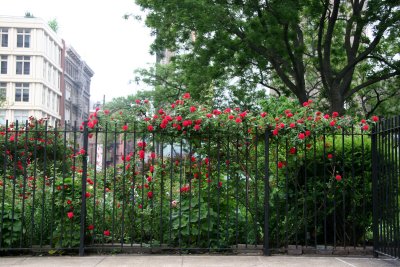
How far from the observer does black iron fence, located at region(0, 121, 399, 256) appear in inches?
331

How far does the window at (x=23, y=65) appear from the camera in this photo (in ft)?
264

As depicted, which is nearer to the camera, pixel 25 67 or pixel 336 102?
pixel 336 102

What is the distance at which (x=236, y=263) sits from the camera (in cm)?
770

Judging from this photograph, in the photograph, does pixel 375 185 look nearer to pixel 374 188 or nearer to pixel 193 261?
pixel 374 188

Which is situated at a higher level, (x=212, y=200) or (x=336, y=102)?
(x=336, y=102)

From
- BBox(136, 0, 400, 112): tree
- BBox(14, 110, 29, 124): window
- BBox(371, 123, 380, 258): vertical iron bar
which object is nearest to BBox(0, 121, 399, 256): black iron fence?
BBox(371, 123, 380, 258): vertical iron bar

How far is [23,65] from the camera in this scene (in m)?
80.8

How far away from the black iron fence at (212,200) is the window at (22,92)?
73837mm

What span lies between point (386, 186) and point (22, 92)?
7805 cm

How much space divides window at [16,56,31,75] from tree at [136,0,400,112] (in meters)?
64.2

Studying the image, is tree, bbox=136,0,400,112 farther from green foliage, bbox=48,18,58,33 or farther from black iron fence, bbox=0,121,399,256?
green foliage, bbox=48,18,58,33

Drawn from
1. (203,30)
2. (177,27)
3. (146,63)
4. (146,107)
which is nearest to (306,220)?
(146,107)

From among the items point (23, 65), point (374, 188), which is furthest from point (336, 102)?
point (23, 65)

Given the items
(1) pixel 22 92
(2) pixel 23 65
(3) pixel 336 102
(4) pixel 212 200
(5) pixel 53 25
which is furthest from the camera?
(5) pixel 53 25
